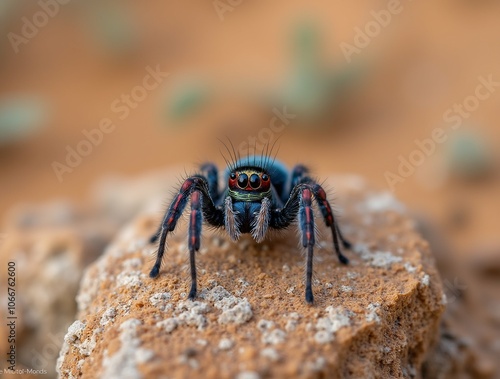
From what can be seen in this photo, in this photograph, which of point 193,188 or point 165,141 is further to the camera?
point 165,141

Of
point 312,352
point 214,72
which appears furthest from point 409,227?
point 214,72

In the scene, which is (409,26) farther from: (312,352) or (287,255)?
(312,352)

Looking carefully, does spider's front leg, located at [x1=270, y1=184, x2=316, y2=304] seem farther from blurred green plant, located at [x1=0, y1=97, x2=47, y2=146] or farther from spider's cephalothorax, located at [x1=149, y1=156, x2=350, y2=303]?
blurred green plant, located at [x1=0, y1=97, x2=47, y2=146]

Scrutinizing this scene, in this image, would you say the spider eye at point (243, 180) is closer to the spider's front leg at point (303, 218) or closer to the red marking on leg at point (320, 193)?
the spider's front leg at point (303, 218)
